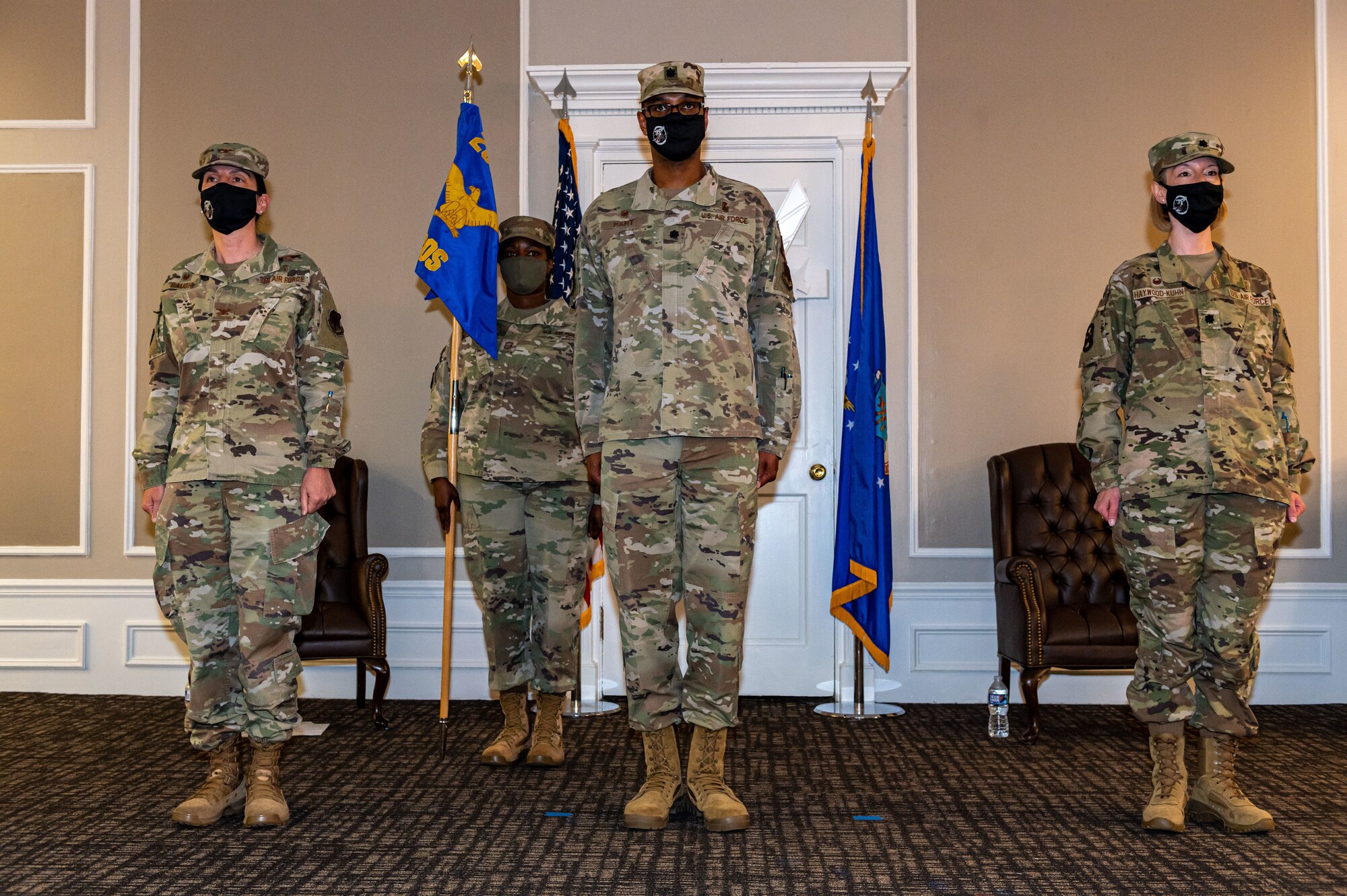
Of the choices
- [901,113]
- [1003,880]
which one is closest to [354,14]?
[901,113]

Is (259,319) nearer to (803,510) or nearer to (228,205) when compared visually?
(228,205)

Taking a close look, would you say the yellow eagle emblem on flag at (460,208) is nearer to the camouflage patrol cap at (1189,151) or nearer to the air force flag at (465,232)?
the air force flag at (465,232)

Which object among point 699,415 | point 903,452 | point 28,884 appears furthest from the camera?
point 903,452

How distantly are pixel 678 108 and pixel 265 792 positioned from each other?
7.43ft

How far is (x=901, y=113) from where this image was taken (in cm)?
511

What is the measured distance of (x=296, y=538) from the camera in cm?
302

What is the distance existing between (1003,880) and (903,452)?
9.12 ft

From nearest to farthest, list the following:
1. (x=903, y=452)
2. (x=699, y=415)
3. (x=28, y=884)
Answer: (x=28, y=884)
(x=699, y=415)
(x=903, y=452)

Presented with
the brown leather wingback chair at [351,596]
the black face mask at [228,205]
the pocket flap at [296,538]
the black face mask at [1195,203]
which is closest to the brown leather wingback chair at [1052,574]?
the black face mask at [1195,203]

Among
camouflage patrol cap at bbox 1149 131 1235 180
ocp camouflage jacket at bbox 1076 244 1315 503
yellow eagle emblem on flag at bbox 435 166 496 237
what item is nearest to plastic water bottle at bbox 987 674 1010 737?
ocp camouflage jacket at bbox 1076 244 1315 503

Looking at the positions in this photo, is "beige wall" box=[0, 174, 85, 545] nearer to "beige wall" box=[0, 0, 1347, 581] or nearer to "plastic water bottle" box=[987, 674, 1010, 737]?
"beige wall" box=[0, 0, 1347, 581]

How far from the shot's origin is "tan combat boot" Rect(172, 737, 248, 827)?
2939 mm

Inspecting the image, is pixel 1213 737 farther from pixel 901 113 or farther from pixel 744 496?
pixel 901 113

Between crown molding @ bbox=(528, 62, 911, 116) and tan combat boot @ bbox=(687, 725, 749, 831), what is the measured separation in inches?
128
